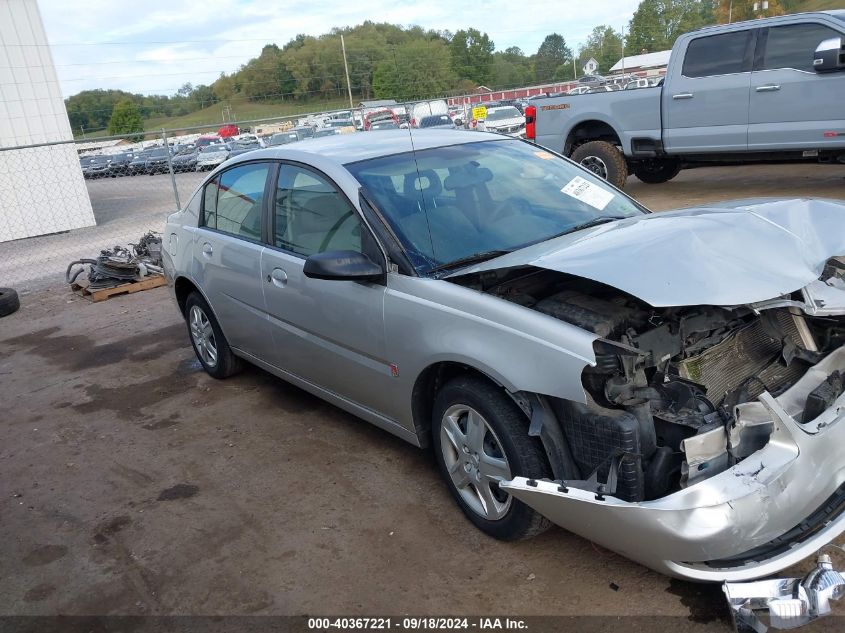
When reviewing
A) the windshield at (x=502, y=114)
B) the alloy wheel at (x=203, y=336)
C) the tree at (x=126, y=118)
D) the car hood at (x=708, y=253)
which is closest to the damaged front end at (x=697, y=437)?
the car hood at (x=708, y=253)

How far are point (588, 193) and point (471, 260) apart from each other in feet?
3.48

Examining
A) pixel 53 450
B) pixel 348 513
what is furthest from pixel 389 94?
pixel 348 513

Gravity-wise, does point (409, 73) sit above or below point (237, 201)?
above

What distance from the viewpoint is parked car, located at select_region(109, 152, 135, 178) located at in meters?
25.8

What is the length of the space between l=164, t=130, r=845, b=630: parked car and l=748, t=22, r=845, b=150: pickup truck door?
19.3ft

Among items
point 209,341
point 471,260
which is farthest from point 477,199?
point 209,341

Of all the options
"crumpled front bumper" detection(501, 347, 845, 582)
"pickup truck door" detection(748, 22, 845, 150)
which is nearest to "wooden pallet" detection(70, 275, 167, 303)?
"crumpled front bumper" detection(501, 347, 845, 582)

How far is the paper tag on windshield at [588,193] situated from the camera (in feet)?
13.2

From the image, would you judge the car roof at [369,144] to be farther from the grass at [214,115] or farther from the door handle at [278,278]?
the grass at [214,115]

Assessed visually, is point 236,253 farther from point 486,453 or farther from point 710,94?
point 710,94

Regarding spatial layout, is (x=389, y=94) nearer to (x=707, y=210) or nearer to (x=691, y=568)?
(x=707, y=210)

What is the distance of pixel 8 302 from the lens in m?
8.44

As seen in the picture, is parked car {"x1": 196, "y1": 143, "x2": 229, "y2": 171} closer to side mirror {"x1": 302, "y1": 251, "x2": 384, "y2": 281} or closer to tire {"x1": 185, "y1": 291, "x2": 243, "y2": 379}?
tire {"x1": 185, "y1": 291, "x2": 243, "y2": 379}

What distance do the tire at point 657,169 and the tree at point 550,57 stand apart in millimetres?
36726
